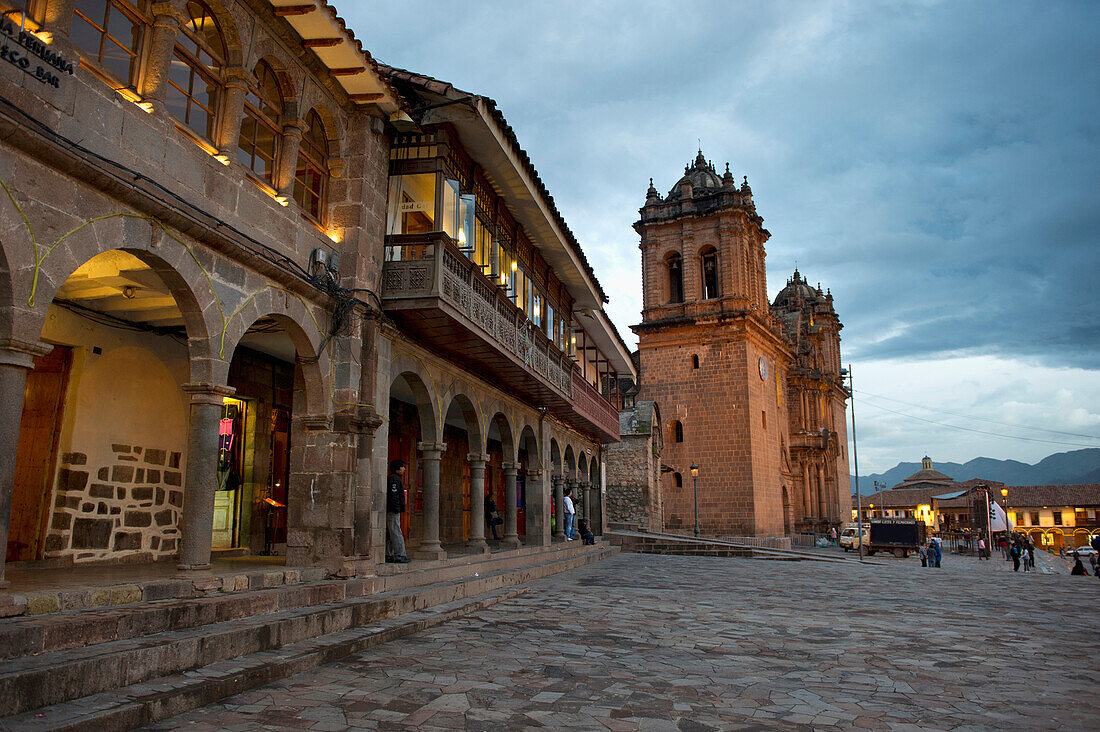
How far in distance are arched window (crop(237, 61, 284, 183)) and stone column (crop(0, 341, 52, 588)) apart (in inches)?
147

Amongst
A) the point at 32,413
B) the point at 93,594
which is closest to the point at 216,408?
the point at 93,594

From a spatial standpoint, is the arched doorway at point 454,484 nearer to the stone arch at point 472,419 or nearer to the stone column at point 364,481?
the stone arch at point 472,419

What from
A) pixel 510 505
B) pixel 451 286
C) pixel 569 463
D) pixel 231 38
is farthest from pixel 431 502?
pixel 569 463

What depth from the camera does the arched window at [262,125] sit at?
27.6ft

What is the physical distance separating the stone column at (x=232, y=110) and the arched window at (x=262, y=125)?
0.32 metres

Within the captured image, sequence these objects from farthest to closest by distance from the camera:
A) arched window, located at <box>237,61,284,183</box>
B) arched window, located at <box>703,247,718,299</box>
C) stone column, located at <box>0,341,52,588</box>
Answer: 1. arched window, located at <box>703,247,718,299</box>
2. arched window, located at <box>237,61,284,183</box>
3. stone column, located at <box>0,341,52,588</box>

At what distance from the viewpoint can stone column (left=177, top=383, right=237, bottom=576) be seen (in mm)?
6930

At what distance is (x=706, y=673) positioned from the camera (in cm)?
627

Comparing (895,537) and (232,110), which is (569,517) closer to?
(232,110)

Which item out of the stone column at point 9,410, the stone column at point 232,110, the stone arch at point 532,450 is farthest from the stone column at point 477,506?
the stone column at point 9,410

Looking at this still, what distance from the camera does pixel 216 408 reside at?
7266 millimetres

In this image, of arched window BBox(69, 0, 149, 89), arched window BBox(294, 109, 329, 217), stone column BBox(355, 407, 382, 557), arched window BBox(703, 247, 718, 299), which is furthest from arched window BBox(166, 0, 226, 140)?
arched window BBox(703, 247, 718, 299)

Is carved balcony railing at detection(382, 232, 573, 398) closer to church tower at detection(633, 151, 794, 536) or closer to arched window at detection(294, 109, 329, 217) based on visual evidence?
arched window at detection(294, 109, 329, 217)

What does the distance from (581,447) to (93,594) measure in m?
18.8
